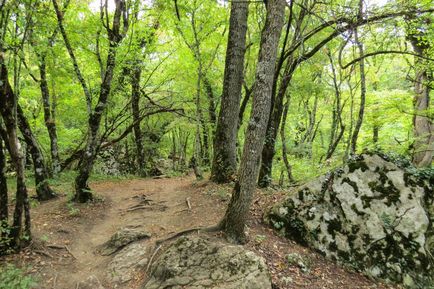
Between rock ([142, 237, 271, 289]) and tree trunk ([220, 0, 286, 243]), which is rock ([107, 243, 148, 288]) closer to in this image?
rock ([142, 237, 271, 289])

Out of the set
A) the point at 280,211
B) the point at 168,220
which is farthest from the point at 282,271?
the point at 168,220

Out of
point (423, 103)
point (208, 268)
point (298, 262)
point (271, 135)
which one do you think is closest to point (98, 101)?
point (271, 135)

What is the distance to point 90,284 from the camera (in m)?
4.87

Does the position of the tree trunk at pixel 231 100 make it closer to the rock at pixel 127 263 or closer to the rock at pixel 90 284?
the rock at pixel 127 263

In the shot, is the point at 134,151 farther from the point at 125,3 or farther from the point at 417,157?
the point at 417,157

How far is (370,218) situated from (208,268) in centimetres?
377

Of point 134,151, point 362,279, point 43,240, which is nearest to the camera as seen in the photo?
point 362,279

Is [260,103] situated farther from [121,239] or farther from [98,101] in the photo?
[98,101]

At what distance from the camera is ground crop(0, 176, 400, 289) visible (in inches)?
196

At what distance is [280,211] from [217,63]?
31.7 feet

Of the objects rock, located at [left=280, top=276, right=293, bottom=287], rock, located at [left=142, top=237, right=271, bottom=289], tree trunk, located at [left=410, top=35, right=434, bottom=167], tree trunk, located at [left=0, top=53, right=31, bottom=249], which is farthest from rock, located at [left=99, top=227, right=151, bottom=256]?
tree trunk, located at [left=410, top=35, right=434, bottom=167]

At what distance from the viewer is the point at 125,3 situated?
8.54 metres

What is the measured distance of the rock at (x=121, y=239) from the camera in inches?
234

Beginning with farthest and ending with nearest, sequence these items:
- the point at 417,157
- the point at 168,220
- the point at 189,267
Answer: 1. the point at 417,157
2. the point at 168,220
3. the point at 189,267
